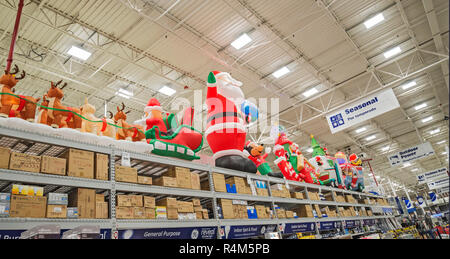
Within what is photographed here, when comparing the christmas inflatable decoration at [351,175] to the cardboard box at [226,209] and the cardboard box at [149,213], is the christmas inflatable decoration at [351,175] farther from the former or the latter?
the cardboard box at [149,213]

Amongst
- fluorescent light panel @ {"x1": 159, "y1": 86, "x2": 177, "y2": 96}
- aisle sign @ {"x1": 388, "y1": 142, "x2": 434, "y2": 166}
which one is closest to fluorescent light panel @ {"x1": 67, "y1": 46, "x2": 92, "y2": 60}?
fluorescent light panel @ {"x1": 159, "y1": 86, "x2": 177, "y2": 96}

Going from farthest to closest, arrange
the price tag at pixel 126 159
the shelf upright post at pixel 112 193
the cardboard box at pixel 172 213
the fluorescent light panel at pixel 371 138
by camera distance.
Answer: the fluorescent light panel at pixel 371 138 → the cardboard box at pixel 172 213 → the price tag at pixel 126 159 → the shelf upright post at pixel 112 193

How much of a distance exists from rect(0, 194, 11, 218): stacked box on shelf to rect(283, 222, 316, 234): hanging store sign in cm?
347

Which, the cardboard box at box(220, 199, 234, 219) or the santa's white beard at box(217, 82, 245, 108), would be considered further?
the santa's white beard at box(217, 82, 245, 108)

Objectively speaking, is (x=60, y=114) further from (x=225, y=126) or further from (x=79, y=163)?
(x=225, y=126)

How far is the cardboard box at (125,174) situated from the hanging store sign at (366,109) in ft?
25.1

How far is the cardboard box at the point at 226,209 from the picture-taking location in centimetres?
349

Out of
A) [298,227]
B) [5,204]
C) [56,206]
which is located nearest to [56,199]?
[56,206]

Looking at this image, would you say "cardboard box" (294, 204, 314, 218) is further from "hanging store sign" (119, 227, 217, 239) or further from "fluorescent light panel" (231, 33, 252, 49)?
"fluorescent light panel" (231, 33, 252, 49)

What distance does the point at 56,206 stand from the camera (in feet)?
7.33

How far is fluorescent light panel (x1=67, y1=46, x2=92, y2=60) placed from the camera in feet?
26.6

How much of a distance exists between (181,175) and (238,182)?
100cm

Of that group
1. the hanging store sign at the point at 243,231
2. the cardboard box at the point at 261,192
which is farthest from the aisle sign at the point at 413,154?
the hanging store sign at the point at 243,231

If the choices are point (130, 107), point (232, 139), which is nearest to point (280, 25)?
point (232, 139)
